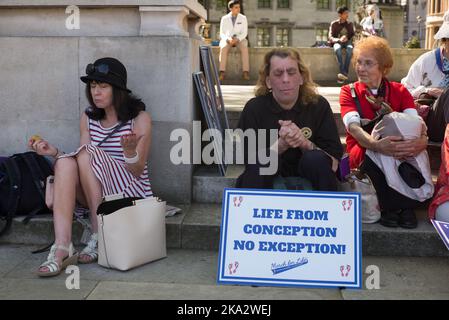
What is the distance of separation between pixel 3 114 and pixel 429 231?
354cm

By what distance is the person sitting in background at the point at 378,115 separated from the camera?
4.37 meters

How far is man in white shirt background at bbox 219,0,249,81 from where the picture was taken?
1245cm

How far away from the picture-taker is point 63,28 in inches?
200

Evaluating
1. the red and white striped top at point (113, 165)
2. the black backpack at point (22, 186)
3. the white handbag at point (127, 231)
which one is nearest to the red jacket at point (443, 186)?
the white handbag at point (127, 231)

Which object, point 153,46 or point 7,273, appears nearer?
point 7,273

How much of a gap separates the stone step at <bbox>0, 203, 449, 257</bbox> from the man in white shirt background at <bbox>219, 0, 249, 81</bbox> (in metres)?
7.97

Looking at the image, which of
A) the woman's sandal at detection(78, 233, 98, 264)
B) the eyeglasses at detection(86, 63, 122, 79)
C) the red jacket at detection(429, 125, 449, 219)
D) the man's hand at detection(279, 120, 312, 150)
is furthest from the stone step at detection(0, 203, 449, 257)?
the eyeglasses at detection(86, 63, 122, 79)

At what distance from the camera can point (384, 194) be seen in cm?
446

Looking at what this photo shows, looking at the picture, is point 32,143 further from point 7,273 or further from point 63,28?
point 63,28

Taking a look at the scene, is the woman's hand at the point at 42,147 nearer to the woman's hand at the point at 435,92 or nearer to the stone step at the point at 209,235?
the stone step at the point at 209,235

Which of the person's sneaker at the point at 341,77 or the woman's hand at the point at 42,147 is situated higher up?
the person's sneaker at the point at 341,77

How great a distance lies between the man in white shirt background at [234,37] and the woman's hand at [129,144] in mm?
8172

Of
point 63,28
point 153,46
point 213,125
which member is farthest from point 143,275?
point 63,28
